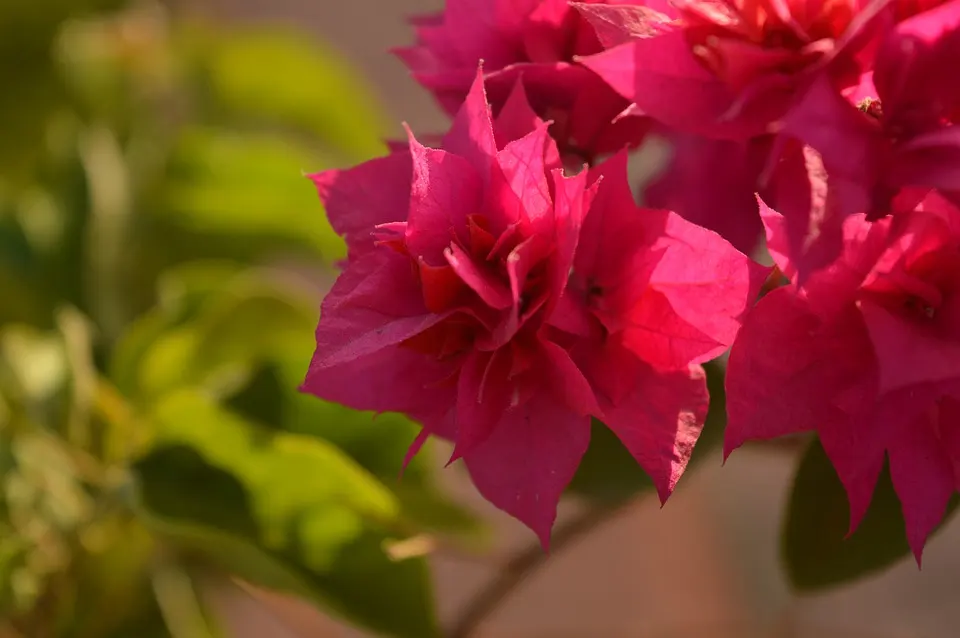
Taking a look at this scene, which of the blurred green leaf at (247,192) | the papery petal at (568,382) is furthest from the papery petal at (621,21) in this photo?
the blurred green leaf at (247,192)

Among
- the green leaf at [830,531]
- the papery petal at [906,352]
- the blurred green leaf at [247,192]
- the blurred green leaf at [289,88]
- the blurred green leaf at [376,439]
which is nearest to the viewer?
the papery petal at [906,352]

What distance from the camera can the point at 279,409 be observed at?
533mm

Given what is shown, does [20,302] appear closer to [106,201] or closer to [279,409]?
[106,201]

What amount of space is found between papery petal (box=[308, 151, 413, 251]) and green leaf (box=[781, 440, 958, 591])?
21 centimetres

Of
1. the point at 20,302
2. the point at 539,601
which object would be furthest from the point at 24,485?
the point at 539,601

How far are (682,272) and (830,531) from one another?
0.17 m

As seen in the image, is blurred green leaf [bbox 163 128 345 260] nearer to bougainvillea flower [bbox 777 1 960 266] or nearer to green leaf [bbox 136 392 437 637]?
green leaf [bbox 136 392 437 637]

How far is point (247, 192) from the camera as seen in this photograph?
0.70 meters

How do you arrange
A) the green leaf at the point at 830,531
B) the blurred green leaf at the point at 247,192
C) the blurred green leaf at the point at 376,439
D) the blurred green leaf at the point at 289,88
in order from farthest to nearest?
the blurred green leaf at the point at 289,88, the blurred green leaf at the point at 247,192, the blurred green leaf at the point at 376,439, the green leaf at the point at 830,531

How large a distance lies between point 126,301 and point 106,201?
0.09 m

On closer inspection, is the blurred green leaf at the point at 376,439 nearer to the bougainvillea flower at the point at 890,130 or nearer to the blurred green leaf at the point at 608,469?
the blurred green leaf at the point at 608,469

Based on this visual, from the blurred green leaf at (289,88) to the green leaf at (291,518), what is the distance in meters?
0.43

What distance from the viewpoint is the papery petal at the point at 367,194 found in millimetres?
331

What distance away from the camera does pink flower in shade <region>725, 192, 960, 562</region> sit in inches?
11.1
